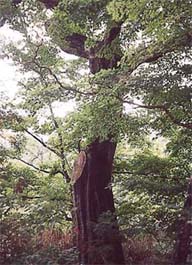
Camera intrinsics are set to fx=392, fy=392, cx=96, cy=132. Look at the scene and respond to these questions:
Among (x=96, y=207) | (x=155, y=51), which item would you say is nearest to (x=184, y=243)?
(x=96, y=207)

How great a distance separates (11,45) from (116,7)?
7.29ft

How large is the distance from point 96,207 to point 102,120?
1181mm

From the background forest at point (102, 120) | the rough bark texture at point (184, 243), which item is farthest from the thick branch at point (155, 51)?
the rough bark texture at point (184, 243)

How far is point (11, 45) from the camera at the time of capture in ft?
15.1

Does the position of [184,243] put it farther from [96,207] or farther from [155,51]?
[155,51]

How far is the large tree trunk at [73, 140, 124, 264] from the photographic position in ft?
13.7

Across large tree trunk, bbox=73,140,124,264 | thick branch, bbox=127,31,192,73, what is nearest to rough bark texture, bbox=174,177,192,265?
large tree trunk, bbox=73,140,124,264

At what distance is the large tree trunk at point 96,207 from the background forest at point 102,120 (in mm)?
36

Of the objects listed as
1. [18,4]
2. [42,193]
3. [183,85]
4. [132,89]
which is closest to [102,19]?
[132,89]

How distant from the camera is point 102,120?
151 inches

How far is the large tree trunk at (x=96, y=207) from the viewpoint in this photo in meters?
4.16

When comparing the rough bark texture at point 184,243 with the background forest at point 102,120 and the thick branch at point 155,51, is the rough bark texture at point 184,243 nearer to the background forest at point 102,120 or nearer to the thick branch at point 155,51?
the background forest at point 102,120

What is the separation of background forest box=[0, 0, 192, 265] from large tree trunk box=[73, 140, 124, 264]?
0.04m

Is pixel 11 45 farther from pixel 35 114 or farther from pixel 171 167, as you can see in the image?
pixel 171 167
